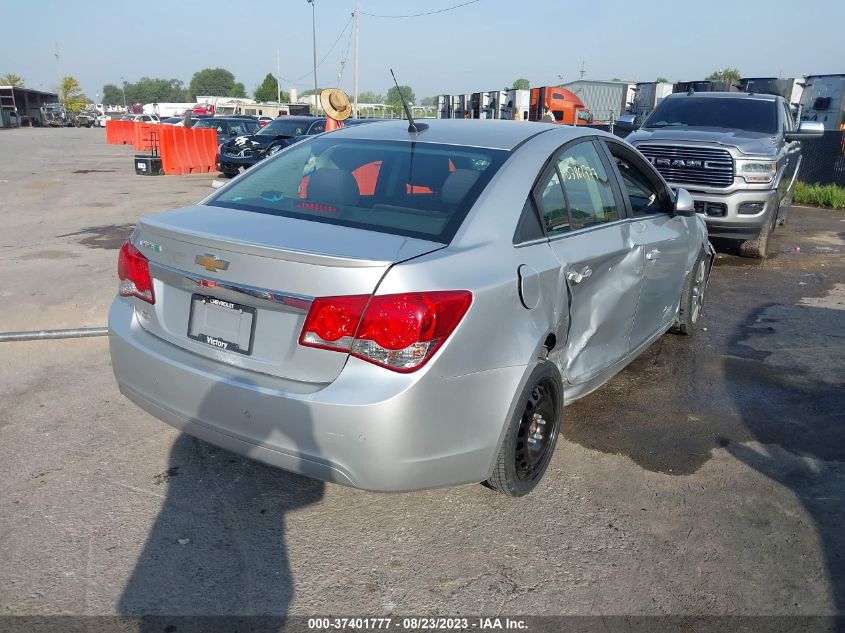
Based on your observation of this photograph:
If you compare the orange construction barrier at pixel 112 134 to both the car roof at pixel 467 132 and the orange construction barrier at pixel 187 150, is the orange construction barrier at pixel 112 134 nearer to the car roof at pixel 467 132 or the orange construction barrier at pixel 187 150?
the orange construction barrier at pixel 187 150

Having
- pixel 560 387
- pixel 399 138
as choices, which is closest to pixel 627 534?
pixel 560 387

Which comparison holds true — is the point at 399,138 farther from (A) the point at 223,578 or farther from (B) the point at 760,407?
(B) the point at 760,407

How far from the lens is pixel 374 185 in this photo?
3455 mm

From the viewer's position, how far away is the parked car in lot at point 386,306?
2564mm

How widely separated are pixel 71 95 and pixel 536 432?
160875mm

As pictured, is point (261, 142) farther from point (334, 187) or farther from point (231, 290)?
point (231, 290)

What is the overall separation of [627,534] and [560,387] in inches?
29.0

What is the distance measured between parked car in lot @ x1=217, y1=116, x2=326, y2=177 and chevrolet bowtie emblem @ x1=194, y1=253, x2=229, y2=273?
14143 mm

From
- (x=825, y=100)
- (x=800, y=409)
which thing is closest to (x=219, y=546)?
(x=800, y=409)

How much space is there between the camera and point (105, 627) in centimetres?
247

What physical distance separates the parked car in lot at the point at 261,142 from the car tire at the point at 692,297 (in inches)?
486

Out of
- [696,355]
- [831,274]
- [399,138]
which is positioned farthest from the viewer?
[831,274]

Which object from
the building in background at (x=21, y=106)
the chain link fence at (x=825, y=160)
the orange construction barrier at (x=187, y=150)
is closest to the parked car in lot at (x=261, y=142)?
the orange construction barrier at (x=187, y=150)

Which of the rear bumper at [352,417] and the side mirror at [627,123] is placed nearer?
the rear bumper at [352,417]
